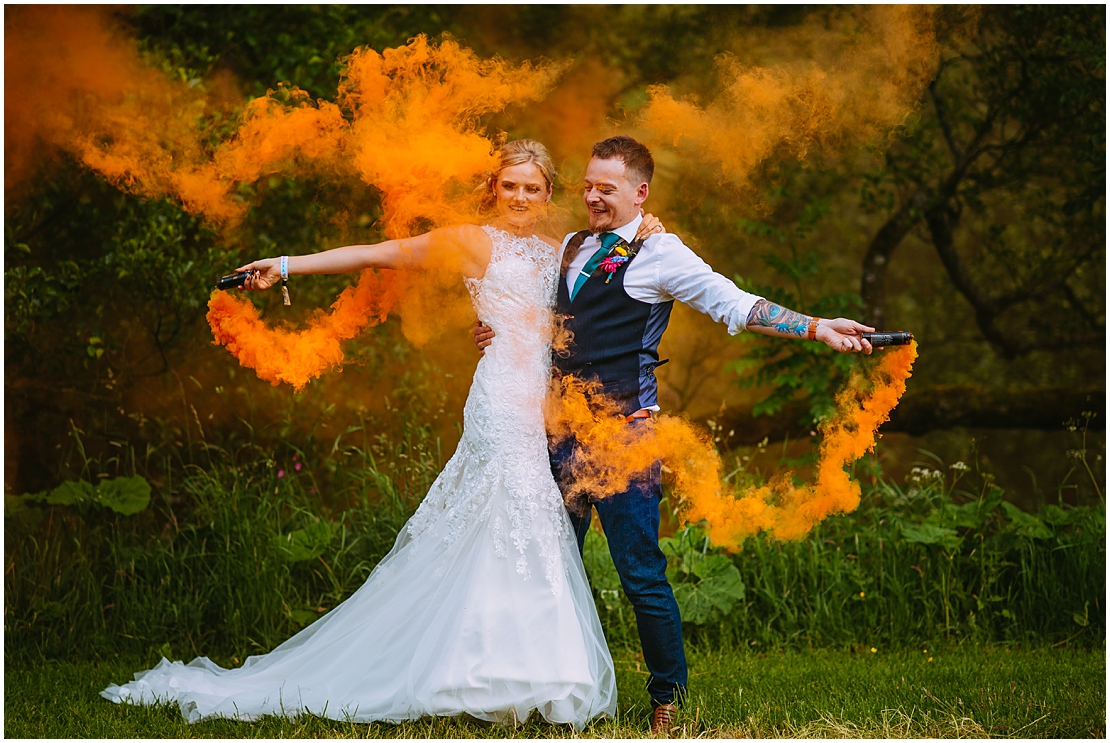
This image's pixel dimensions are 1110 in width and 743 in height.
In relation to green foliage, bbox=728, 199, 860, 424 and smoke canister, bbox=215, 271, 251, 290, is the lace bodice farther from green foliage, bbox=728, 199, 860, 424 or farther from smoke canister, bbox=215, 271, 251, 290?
green foliage, bbox=728, 199, 860, 424

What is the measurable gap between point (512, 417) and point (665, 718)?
122 centimetres

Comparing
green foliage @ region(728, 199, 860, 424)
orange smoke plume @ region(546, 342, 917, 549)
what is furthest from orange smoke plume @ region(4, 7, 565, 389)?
green foliage @ region(728, 199, 860, 424)

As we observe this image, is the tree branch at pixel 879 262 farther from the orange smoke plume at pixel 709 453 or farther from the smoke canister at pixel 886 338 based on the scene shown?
the smoke canister at pixel 886 338

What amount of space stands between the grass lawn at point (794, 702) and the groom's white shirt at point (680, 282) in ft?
4.91

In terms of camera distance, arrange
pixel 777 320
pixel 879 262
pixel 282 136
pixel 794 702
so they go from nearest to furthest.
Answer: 1. pixel 777 320
2. pixel 794 702
3. pixel 282 136
4. pixel 879 262

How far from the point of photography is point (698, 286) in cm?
325

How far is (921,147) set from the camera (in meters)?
7.29

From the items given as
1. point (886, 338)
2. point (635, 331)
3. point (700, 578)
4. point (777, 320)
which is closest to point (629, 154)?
point (635, 331)

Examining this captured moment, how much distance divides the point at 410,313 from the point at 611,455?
52.7 inches

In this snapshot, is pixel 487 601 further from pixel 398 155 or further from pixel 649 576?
pixel 398 155

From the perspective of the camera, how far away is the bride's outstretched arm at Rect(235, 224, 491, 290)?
11.2 feet

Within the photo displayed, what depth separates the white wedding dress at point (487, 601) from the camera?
10.5 feet

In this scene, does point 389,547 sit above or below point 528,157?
below

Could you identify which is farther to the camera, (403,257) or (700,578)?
(700,578)
